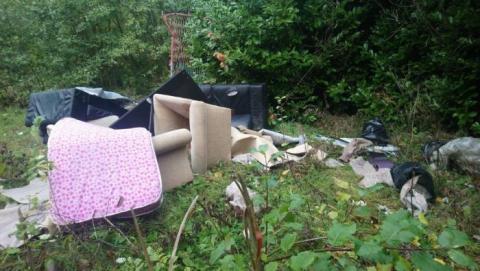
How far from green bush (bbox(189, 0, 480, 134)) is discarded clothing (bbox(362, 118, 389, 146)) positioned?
337 millimetres

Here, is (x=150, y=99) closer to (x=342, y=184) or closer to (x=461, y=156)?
(x=342, y=184)

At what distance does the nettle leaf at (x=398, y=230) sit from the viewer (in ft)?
3.14

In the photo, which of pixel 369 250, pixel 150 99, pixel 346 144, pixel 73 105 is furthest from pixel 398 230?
pixel 73 105

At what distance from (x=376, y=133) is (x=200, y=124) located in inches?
75.0

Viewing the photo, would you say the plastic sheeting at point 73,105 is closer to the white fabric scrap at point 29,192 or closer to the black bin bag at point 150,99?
the black bin bag at point 150,99

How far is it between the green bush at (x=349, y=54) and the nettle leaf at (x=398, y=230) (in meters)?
3.04

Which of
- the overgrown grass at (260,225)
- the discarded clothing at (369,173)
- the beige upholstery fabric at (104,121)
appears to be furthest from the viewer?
the beige upholstery fabric at (104,121)

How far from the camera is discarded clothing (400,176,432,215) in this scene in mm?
2430

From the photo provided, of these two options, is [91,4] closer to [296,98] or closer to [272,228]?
[296,98]

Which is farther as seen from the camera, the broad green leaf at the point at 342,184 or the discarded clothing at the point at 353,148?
the discarded clothing at the point at 353,148

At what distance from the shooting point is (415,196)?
8.26 ft

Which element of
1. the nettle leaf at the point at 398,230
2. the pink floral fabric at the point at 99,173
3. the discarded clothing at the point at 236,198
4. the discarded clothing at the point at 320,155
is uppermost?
the nettle leaf at the point at 398,230

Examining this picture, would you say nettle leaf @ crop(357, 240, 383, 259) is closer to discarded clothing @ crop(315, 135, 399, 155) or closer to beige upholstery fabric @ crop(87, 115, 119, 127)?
discarded clothing @ crop(315, 135, 399, 155)

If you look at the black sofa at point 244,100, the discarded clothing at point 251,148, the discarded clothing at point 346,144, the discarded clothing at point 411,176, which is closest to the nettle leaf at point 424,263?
the discarded clothing at point 411,176
